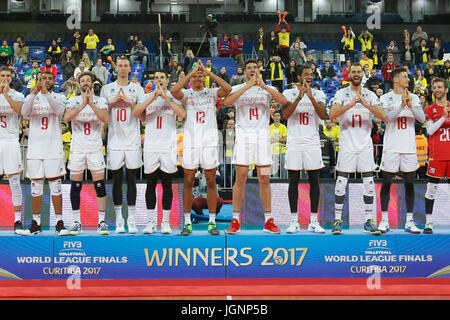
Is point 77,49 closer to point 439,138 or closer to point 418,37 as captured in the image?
point 418,37

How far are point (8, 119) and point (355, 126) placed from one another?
17.2 ft

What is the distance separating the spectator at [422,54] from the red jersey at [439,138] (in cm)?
1500

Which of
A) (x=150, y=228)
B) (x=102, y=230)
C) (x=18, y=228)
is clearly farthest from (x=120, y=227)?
(x=18, y=228)

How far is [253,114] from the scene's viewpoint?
8.31m

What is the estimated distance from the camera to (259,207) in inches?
428

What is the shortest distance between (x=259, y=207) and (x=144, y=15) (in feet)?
69.2

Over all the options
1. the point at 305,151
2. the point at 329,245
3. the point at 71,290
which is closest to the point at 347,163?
the point at 305,151

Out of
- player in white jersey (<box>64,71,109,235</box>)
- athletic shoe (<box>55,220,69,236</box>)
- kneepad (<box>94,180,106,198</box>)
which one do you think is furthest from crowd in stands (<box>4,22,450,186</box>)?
athletic shoe (<box>55,220,69,236</box>)

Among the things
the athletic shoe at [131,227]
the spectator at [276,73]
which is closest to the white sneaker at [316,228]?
the athletic shoe at [131,227]

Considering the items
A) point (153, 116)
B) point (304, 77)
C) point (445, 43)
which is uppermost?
point (445, 43)

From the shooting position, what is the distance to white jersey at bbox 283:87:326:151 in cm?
833

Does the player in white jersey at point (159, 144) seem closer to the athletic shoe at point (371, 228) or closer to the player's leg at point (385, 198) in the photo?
the athletic shoe at point (371, 228)

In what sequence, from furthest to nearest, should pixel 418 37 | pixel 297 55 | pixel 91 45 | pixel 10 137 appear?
pixel 418 37
pixel 91 45
pixel 297 55
pixel 10 137
